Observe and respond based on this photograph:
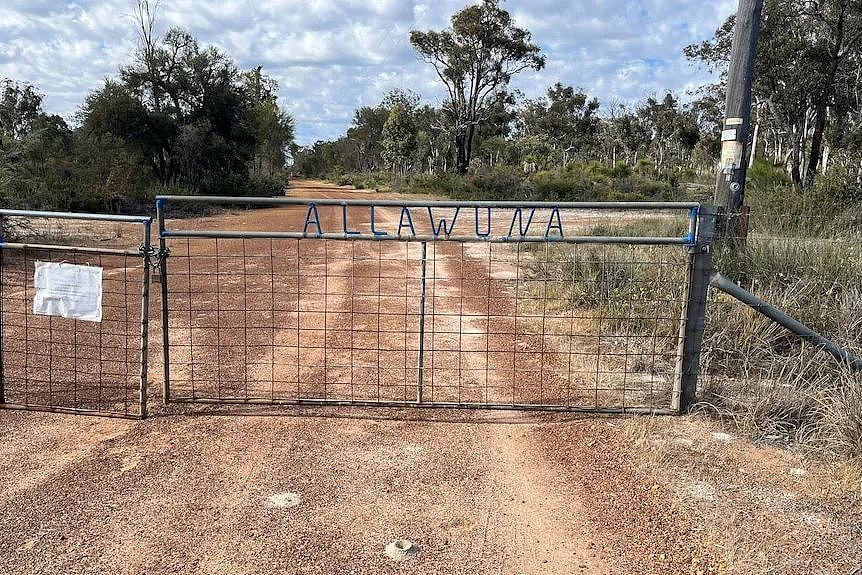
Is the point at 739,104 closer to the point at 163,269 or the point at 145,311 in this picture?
the point at 163,269

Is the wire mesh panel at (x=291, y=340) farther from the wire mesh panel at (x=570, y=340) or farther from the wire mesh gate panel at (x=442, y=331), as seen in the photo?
the wire mesh panel at (x=570, y=340)

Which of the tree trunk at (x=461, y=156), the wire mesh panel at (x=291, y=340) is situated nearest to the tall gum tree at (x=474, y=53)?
the tree trunk at (x=461, y=156)

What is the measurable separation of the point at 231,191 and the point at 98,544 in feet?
101

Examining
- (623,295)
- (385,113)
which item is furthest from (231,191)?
(385,113)

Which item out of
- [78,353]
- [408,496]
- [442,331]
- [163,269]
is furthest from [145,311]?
[442,331]

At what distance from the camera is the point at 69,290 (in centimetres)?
509

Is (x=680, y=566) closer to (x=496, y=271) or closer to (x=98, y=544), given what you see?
(x=98, y=544)

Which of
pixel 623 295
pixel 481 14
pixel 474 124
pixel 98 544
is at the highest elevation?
pixel 481 14

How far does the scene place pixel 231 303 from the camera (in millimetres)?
9266

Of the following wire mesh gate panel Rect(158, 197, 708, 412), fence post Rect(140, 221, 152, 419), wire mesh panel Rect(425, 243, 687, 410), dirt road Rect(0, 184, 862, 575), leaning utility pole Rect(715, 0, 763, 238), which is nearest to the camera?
dirt road Rect(0, 184, 862, 575)

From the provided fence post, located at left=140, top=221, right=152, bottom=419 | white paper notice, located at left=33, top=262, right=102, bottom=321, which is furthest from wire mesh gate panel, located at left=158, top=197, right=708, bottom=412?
white paper notice, located at left=33, top=262, right=102, bottom=321

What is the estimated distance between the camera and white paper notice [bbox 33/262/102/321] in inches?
198

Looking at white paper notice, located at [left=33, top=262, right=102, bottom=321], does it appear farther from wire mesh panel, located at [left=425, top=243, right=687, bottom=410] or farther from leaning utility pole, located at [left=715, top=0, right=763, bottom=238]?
leaning utility pole, located at [left=715, top=0, right=763, bottom=238]

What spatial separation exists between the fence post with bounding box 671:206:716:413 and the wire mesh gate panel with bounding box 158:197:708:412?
0.04m
